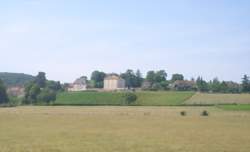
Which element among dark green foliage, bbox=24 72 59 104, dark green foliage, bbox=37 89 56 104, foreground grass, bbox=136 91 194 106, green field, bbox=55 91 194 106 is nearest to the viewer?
foreground grass, bbox=136 91 194 106

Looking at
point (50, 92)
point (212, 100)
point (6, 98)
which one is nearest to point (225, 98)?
point (212, 100)

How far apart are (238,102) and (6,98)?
61641mm

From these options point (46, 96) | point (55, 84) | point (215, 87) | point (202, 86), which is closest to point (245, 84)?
point (215, 87)

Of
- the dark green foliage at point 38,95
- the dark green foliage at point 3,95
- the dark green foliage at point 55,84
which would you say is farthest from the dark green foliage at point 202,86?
the dark green foliage at point 3,95

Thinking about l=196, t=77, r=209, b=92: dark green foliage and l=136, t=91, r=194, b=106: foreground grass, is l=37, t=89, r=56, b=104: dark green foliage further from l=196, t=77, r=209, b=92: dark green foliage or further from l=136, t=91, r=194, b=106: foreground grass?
l=196, t=77, r=209, b=92: dark green foliage

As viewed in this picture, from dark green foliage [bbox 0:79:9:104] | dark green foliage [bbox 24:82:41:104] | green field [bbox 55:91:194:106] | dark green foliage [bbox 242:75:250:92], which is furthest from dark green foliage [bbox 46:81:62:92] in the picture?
dark green foliage [bbox 242:75:250:92]

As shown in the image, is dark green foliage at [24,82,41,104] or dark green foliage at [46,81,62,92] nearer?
dark green foliage at [24,82,41,104]

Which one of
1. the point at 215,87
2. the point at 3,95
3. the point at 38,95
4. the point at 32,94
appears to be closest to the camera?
the point at 3,95

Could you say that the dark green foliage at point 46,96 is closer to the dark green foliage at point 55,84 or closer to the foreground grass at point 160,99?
the foreground grass at point 160,99

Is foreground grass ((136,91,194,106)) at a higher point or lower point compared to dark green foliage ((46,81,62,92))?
lower

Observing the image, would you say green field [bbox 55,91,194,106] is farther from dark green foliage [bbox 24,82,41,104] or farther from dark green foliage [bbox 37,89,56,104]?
dark green foliage [bbox 24,82,41,104]

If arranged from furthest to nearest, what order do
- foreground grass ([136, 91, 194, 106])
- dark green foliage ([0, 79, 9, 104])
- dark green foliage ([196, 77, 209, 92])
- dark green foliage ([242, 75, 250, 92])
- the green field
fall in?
dark green foliage ([196, 77, 209, 92]), dark green foliage ([242, 75, 250, 92]), the green field, dark green foliage ([0, 79, 9, 104]), foreground grass ([136, 91, 194, 106])

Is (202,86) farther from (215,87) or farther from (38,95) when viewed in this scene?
(38,95)

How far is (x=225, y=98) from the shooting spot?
123 metres
